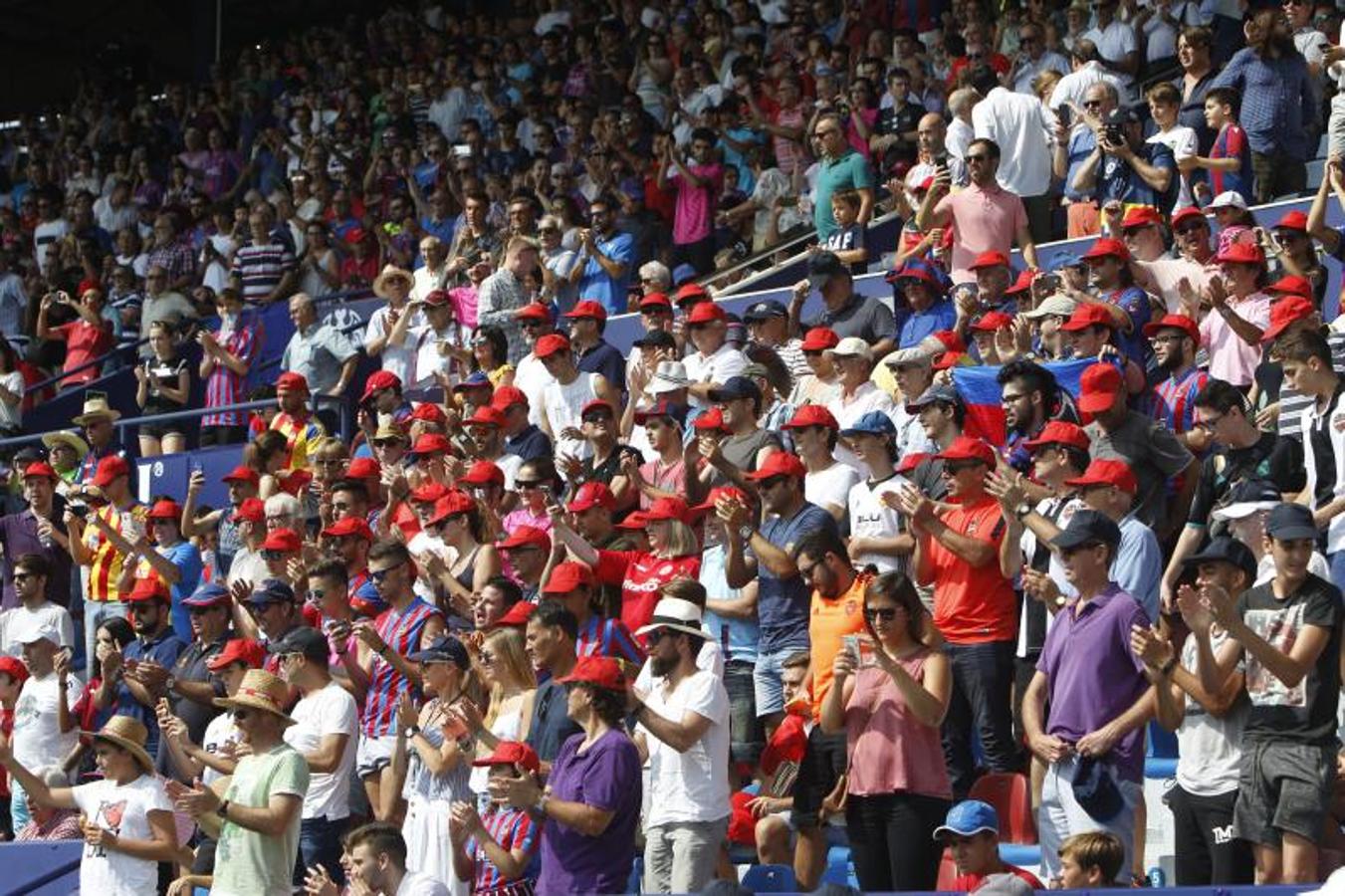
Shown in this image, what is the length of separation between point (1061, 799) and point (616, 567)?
3.27 m

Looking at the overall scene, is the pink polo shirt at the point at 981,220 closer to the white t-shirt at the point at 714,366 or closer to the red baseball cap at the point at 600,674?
the white t-shirt at the point at 714,366

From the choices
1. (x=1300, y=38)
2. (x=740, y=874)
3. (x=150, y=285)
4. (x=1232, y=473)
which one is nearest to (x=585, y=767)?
(x=740, y=874)

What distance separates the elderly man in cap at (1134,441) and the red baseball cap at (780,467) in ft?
4.05

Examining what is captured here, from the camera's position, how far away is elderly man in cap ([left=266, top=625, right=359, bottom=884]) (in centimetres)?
993

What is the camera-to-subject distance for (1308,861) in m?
7.80

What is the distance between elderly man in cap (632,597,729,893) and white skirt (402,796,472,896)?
2.44 feet

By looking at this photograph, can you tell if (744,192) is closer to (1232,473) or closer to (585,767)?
(1232,473)

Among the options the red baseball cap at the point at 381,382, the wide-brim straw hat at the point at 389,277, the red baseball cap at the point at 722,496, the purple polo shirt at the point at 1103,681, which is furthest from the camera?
the wide-brim straw hat at the point at 389,277

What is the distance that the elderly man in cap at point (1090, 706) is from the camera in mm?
8273

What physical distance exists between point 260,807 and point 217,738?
5.53ft

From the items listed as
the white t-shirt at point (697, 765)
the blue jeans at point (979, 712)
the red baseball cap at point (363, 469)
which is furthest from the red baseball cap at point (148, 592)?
the blue jeans at point (979, 712)

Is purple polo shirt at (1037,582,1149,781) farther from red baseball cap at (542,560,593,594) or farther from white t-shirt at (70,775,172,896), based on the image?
white t-shirt at (70,775,172,896)

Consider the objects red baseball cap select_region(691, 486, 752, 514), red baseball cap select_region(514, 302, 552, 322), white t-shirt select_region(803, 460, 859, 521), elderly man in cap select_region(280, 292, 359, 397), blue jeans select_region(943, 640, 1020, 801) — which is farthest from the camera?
elderly man in cap select_region(280, 292, 359, 397)

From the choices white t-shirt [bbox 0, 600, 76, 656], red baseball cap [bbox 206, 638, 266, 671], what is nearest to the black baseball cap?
red baseball cap [bbox 206, 638, 266, 671]
